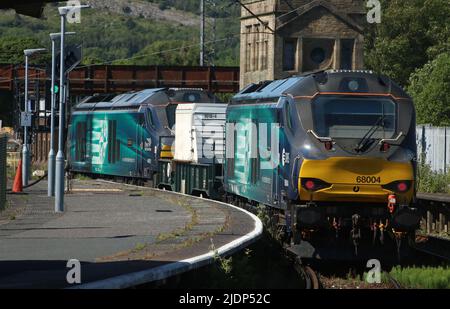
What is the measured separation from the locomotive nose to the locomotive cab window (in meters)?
0.56

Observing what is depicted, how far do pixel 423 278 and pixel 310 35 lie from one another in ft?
149

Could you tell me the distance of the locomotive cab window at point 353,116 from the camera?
68.4 feet

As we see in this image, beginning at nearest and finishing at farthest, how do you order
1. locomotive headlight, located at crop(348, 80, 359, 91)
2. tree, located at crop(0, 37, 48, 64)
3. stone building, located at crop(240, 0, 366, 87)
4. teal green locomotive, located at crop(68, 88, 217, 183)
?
locomotive headlight, located at crop(348, 80, 359, 91)
teal green locomotive, located at crop(68, 88, 217, 183)
stone building, located at crop(240, 0, 366, 87)
tree, located at crop(0, 37, 48, 64)

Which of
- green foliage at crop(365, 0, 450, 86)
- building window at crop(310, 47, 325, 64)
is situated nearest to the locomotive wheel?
building window at crop(310, 47, 325, 64)

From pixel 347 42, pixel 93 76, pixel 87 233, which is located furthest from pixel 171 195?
pixel 93 76

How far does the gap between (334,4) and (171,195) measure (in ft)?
110

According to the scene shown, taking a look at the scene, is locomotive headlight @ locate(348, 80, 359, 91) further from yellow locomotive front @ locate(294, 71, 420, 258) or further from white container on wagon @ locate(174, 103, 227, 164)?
white container on wagon @ locate(174, 103, 227, 164)

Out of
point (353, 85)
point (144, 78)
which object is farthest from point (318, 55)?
point (353, 85)

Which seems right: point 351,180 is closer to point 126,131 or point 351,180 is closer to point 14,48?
point 126,131

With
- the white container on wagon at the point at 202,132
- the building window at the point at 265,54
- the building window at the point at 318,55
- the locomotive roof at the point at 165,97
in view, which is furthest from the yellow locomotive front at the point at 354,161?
the building window at the point at 265,54

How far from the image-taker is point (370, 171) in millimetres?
20641

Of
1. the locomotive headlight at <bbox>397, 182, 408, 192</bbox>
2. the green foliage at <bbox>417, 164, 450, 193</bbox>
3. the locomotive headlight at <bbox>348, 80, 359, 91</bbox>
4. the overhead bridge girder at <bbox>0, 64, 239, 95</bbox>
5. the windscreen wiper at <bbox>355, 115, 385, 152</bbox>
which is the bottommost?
the green foliage at <bbox>417, 164, 450, 193</bbox>

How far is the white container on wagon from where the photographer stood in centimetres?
3314

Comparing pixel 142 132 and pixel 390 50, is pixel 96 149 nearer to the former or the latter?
pixel 142 132
